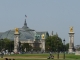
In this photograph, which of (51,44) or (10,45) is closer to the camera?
(10,45)

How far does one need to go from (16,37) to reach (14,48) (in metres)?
7.09

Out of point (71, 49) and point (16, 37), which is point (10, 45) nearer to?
point (16, 37)

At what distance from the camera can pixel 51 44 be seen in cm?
19962

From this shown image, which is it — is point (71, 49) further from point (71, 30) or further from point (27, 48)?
point (27, 48)

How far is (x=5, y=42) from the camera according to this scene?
588ft

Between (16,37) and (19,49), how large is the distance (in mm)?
10659

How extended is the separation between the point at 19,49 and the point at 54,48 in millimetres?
18109

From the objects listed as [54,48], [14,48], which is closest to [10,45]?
[14,48]

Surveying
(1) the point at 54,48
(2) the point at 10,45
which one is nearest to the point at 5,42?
(2) the point at 10,45

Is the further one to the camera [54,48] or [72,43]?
[54,48]

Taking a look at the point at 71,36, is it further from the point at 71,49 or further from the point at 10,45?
the point at 10,45

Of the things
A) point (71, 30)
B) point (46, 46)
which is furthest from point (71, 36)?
point (46, 46)

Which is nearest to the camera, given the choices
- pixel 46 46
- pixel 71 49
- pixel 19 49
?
pixel 71 49

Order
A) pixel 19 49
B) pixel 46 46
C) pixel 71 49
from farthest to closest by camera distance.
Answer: pixel 46 46
pixel 19 49
pixel 71 49
